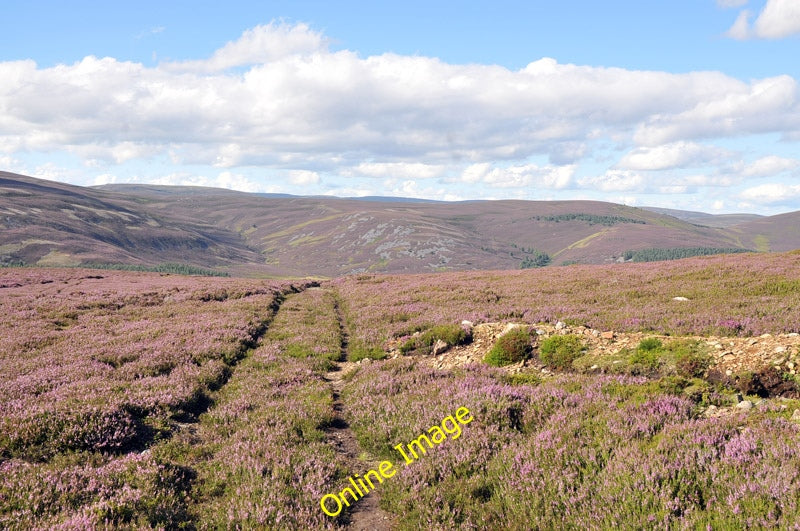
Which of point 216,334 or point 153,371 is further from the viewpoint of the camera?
point 216,334

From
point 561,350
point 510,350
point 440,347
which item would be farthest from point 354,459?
point 440,347

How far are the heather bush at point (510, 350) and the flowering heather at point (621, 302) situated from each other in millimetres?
4124

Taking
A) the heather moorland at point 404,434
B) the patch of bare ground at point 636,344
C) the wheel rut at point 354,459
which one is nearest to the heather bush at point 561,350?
the heather moorland at point 404,434

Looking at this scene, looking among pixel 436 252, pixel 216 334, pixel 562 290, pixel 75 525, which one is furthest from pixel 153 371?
pixel 436 252

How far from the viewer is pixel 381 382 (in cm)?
1083

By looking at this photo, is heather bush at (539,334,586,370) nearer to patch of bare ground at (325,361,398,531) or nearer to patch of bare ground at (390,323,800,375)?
patch of bare ground at (390,323,800,375)

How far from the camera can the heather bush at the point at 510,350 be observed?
12.0 m

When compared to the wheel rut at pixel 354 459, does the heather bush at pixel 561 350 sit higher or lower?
higher

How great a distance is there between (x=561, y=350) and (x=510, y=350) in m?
1.41

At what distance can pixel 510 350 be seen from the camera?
39.8 ft

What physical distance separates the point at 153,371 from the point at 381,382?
22.6ft

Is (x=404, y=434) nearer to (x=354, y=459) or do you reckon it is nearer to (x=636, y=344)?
(x=354, y=459)

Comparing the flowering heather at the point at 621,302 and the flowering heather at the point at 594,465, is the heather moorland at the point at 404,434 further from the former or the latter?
the flowering heather at the point at 621,302

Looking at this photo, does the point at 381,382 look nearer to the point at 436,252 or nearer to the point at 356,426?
the point at 356,426
